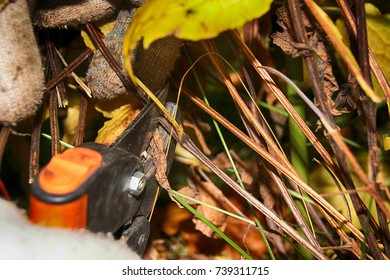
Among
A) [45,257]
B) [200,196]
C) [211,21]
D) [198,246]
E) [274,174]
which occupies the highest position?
[211,21]

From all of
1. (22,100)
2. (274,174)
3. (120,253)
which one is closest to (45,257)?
(120,253)

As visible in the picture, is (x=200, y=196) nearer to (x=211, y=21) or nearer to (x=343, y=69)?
(x=343, y=69)

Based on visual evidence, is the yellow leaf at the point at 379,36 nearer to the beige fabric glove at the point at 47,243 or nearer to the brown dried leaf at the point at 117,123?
the brown dried leaf at the point at 117,123

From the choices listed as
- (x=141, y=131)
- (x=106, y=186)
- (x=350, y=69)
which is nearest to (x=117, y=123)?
(x=141, y=131)

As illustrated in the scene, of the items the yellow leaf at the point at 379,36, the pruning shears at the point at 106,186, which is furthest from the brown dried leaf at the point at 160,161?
the yellow leaf at the point at 379,36

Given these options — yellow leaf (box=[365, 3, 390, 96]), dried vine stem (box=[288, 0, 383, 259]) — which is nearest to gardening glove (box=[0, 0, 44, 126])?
dried vine stem (box=[288, 0, 383, 259])

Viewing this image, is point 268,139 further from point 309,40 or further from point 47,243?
point 47,243

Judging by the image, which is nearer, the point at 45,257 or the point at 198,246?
the point at 45,257
